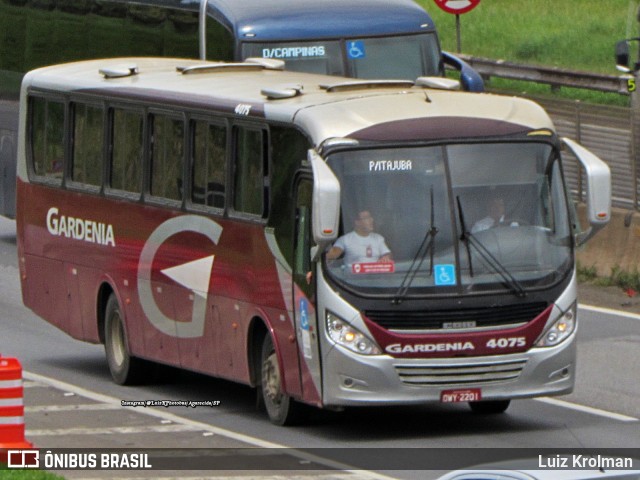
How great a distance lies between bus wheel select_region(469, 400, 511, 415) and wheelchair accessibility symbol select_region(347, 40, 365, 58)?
798 cm

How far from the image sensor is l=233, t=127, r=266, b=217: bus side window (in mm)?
15328

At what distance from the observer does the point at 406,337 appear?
554 inches

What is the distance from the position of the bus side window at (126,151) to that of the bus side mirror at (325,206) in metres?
3.97

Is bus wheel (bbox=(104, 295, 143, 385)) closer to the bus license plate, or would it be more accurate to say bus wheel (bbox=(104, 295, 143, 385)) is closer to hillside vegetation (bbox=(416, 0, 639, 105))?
the bus license plate

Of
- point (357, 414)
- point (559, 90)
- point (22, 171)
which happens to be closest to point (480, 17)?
point (559, 90)

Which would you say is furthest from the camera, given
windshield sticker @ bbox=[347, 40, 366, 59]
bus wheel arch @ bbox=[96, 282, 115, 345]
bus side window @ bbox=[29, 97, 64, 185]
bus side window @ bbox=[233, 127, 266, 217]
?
windshield sticker @ bbox=[347, 40, 366, 59]

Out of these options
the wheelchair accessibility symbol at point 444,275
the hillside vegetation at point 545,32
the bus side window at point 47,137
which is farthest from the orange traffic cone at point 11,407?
the hillside vegetation at point 545,32

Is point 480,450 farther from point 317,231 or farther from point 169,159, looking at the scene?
point 169,159

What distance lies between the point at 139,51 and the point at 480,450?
12196 millimetres

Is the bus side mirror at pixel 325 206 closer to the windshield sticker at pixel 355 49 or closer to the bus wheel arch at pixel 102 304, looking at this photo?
the bus wheel arch at pixel 102 304

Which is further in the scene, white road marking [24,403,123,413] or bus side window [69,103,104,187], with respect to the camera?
bus side window [69,103,104,187]

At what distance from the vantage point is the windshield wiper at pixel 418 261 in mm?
14117

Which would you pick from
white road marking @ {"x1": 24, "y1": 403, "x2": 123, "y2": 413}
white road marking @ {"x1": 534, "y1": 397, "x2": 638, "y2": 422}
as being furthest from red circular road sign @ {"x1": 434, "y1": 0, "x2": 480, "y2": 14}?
white road marking @ {"x1": 24, "y1": 403, "x2": 123, "y2": 413}

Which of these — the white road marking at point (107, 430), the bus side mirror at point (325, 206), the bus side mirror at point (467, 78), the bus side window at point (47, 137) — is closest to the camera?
the bus side mirror at point (325, 206)
